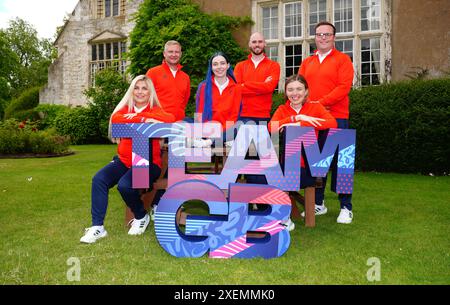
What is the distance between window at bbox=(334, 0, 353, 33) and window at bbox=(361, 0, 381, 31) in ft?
0.96

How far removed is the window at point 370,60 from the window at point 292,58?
164cm

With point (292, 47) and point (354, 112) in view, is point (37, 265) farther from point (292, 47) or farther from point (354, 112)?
point (292, 47)

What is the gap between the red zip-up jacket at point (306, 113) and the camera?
400 cm

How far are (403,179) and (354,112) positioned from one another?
5.23ft

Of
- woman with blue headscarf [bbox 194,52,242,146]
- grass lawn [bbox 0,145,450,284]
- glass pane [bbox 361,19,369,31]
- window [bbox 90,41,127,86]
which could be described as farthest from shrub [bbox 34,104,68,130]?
woman with blue headscarf [bbox 194,52,242,146]

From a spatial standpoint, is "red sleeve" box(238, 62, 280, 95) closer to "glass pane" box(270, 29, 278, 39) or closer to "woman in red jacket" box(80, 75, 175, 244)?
"woman in red jacket" box(80, 75, 175, 244)

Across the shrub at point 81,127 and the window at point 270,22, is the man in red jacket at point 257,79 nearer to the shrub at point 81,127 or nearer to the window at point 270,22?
the window at point 270,22

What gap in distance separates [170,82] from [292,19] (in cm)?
699

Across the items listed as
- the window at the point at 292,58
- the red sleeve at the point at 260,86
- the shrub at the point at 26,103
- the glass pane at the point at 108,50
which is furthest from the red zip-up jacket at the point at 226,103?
the shrub at the point at 26,103

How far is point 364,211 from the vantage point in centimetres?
505

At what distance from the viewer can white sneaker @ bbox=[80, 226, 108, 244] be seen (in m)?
3.72

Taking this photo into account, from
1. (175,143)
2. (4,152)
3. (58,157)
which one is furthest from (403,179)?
(4,152)
